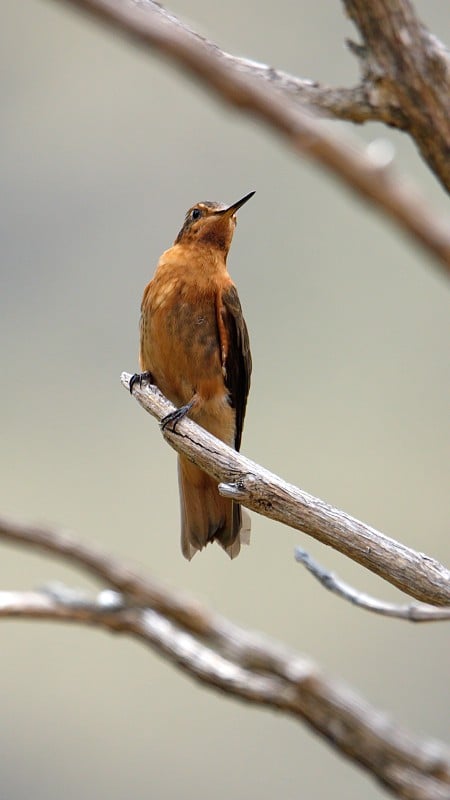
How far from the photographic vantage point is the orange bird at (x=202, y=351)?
2.92 m

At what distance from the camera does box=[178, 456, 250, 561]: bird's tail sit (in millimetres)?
3002

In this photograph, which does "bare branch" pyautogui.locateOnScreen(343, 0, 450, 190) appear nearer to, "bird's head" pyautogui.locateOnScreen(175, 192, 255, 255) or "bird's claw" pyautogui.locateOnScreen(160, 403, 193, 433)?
"bird's claw" pyautogui.locateOnScreen(160, 403, 193, 433)

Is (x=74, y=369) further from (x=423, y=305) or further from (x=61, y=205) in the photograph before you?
(x=423, y=305)

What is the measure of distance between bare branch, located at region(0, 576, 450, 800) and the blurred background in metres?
5.97

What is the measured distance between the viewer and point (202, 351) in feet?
9.55

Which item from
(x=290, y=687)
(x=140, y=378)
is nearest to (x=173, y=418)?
(x=140, y=378)

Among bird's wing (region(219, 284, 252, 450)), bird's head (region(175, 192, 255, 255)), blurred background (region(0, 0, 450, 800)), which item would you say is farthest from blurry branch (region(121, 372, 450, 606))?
blurred background (region(0, 0, 450, 800))

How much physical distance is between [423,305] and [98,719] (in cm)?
373

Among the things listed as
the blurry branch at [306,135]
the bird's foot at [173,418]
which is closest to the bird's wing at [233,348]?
the bird's foot at [173,418]

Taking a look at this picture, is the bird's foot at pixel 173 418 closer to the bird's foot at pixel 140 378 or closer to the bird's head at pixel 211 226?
the bird's foot at pixel 140 378

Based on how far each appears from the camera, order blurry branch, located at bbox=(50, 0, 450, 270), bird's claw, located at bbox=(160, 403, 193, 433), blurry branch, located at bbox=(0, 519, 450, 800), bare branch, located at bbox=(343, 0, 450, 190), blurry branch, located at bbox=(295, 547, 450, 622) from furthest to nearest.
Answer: bird's claw, located at bbox=(160, 403, 193, 433)
bare branch, located at bbox=(343, 0, 450, 190)
blurry branch, located at bbox=(295, 547, 450, 622)
blurry branch, located at bbox=(0, 519, 450, 800)
blurry branch, located at bbox=(50, 0, 450, 270)

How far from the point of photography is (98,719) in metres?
7.58

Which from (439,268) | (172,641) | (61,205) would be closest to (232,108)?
(439,268)

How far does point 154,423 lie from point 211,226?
4.62 meters
